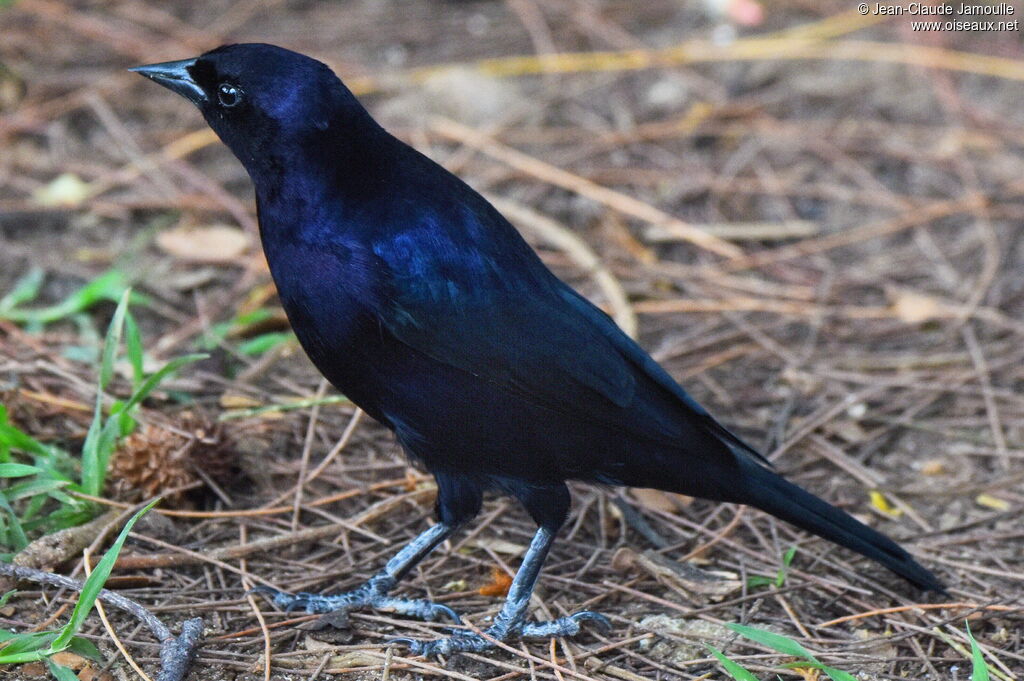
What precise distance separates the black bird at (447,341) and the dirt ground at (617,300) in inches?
7.6

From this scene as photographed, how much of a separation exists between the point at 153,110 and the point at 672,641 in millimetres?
3605

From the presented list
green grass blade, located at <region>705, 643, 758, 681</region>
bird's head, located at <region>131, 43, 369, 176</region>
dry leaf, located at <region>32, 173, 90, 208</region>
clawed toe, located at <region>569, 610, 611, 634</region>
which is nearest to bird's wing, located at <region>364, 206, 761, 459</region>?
bird's head, located at <region>131, 43, 369, 176</region>

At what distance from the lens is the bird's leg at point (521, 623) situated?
2.69 meters

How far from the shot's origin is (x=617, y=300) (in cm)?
411

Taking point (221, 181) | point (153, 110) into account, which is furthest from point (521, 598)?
point (153, 110)

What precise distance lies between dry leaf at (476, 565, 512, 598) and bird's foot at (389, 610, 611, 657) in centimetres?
17

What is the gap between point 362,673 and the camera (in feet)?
8.54

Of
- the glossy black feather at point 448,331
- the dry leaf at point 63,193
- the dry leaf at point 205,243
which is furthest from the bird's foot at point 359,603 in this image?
the dry leaf at point 63,193

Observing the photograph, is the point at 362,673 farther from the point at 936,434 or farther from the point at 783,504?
the point at 936,434

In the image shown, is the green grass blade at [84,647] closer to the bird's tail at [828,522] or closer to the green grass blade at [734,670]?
the green grass blade at [734,670]

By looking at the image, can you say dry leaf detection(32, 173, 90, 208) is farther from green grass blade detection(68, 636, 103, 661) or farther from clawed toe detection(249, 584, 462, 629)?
green grass blade detection(68, 636, 103, 661)

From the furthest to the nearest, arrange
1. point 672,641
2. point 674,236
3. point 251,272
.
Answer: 1. point 674,236
2. point 251,272
3. point 672,641

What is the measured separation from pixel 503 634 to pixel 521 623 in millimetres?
59

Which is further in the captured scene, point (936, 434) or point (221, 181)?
point (221, 181)
